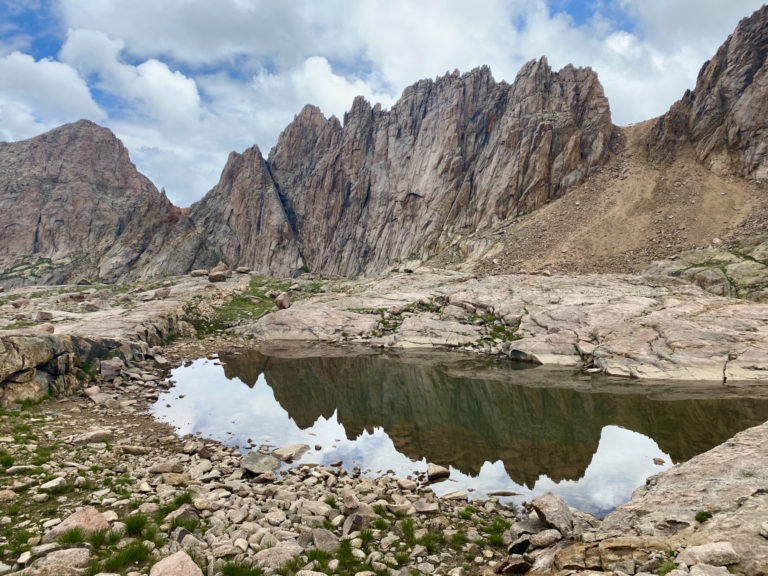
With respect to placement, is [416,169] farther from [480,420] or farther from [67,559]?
[67,559]

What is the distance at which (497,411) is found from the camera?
2556 centimetres

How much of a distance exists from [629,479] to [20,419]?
1098 inches

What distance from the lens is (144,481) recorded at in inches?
515

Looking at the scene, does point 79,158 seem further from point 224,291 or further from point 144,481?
point 144,481

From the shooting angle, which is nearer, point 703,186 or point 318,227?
point 703,186

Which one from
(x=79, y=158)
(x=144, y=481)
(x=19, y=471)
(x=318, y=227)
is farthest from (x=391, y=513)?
(x=79, y=158)

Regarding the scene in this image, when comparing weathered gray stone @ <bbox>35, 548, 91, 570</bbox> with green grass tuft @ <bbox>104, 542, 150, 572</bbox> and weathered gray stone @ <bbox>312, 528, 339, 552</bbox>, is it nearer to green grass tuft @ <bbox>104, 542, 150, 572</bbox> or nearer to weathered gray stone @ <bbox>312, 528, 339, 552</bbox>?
green grass tuft @ <bbox>104, 542, 150, 572</bbox>

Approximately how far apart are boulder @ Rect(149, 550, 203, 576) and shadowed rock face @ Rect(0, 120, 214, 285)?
14566 cm

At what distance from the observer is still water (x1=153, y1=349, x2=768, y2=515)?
17.1 meters

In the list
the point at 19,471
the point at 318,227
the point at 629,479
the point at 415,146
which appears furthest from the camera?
the point at 318,227

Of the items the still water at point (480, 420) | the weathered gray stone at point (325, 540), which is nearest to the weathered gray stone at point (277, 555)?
the weathered gray stone at point (325, 540)

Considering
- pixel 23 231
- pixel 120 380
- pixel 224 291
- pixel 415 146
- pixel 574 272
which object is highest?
pixel 415 146

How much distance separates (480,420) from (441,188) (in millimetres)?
96416

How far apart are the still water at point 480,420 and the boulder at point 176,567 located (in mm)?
9758
